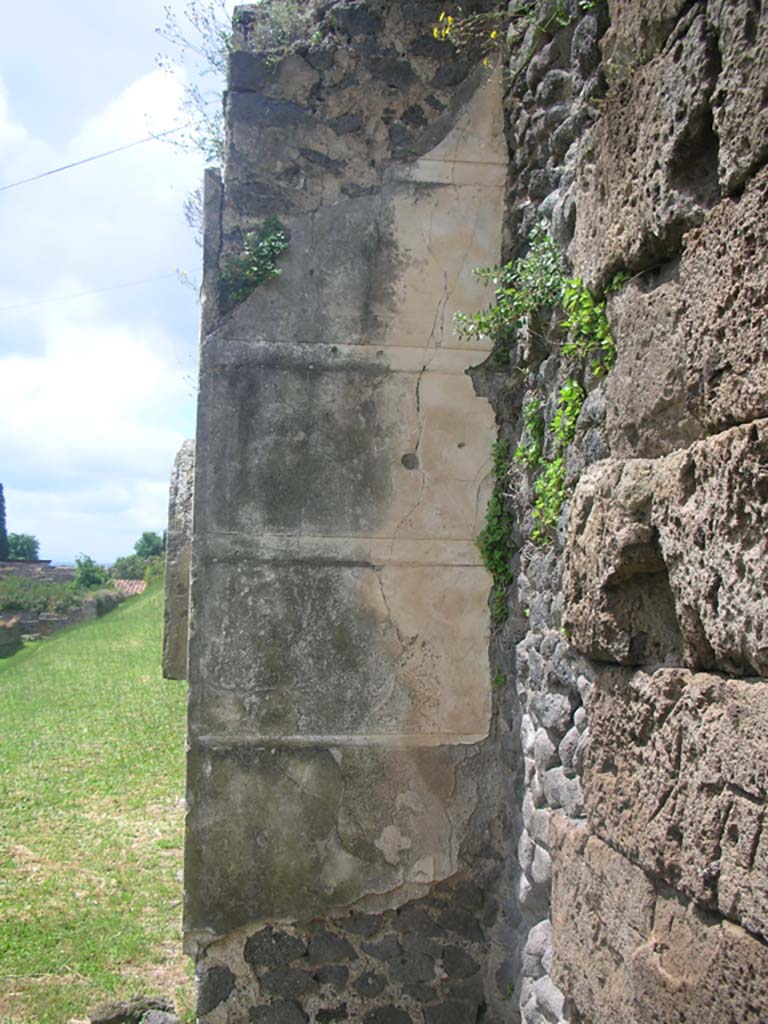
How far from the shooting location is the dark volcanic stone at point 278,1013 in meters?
3.81

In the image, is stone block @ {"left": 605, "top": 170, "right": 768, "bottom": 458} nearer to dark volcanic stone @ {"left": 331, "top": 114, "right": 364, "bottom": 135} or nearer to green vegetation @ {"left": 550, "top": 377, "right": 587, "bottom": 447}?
green vegetation @ {"left": 550, "top": 377, "right": 587, "bottom": 447}

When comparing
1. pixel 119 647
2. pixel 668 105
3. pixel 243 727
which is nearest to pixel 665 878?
Result: pixel 668 105

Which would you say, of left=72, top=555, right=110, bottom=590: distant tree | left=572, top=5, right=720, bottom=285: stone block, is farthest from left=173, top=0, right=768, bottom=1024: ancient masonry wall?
left=72, top=555, right=110, bottom=590: distant tree

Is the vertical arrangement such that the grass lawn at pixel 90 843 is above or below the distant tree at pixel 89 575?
below

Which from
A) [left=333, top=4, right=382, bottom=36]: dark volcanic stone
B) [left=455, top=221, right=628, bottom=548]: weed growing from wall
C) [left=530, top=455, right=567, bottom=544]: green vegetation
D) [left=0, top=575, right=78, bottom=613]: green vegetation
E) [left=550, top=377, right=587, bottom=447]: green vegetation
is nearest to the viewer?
[left=455, top=221, right=628, bottom=548]: weed growing from wall

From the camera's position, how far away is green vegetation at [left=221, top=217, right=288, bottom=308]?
3.86 metres

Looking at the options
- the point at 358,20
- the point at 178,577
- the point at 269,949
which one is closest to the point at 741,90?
the point at 358,20

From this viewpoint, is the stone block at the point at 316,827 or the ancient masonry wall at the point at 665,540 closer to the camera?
the ancient masonry wall at the point at 665,540

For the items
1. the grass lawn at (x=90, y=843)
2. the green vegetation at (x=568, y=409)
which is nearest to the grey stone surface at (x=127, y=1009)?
the grass lawn at (x=90, y=843)

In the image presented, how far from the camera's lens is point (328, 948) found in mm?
3826

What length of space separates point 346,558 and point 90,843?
14.5ft

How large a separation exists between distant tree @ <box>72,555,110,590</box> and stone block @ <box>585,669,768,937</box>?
27663 millimetres

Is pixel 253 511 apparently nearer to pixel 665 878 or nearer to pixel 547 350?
pixel 547 350

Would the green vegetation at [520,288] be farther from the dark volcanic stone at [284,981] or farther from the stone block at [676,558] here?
the dark volcanic stone at [284,981]
